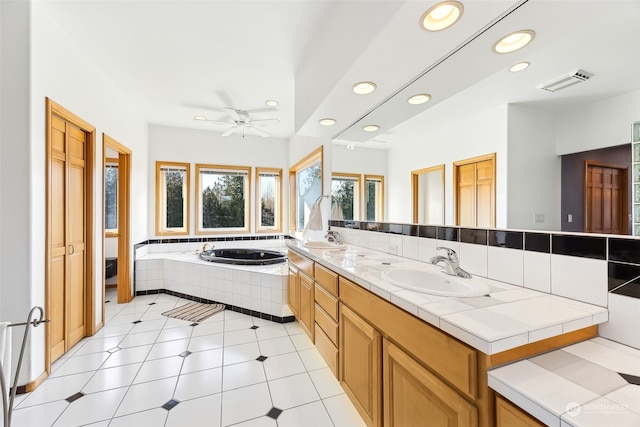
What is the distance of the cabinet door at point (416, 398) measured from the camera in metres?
0.86

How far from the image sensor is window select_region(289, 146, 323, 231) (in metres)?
3.48

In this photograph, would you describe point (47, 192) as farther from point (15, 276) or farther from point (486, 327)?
point (486, 327)

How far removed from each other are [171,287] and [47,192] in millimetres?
2340

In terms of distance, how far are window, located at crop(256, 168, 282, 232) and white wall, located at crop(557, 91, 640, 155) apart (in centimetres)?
448

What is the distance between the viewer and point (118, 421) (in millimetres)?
1549

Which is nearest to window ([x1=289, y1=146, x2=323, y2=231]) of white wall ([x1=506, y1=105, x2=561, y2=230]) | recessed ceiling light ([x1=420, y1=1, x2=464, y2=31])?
recessed ceiling light ([x1=420, y1=1, x2=464, y2=31])

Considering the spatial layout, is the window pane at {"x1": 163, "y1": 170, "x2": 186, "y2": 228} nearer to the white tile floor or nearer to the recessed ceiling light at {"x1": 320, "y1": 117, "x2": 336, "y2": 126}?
the white tile floor

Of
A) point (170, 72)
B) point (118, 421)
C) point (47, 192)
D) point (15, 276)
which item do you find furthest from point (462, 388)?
point (170, 72)

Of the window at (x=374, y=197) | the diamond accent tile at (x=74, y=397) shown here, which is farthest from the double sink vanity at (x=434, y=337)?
the diamond accent tile at (x=74, y=397)

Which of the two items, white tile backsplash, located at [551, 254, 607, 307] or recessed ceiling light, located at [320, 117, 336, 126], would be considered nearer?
white tile backsplash, located at [551, 254, 607, 307]

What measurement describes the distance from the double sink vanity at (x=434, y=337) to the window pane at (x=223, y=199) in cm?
351

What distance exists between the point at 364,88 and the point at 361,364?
173 centimetres

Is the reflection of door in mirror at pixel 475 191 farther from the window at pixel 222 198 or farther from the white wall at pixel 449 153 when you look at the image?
the window at pixel 222 198

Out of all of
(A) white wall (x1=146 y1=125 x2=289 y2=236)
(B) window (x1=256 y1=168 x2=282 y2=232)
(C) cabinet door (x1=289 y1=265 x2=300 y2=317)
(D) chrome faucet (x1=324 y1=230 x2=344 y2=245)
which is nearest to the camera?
(C) cabinet door (x1=289 y1=265 x2=300 y2=317)
